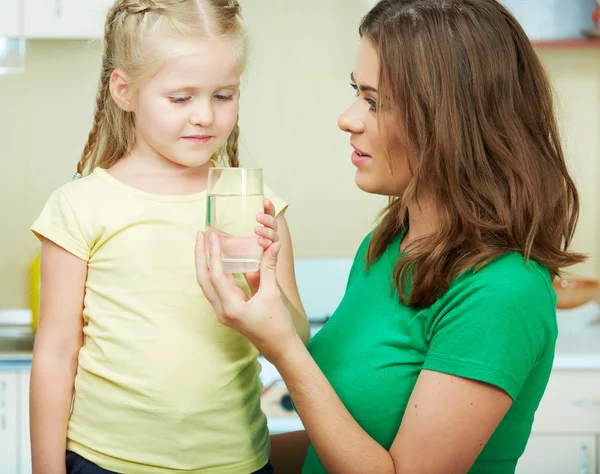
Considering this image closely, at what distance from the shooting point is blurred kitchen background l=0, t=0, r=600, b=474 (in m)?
3.25

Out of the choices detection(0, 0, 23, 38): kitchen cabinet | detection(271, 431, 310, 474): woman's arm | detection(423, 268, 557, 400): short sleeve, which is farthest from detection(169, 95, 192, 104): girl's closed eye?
detection(0, 0, 23, 38): kitchen cabinet

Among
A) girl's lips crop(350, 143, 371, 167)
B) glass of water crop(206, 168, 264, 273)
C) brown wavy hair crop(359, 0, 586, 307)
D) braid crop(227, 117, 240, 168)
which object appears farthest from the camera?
braid crop(227, 117, 240, 168)

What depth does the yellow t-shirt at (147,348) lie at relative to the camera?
1.35 metres

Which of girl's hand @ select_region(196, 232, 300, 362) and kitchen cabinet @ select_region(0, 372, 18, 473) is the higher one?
girl's hand @ select_region(196, 232, 300, 362)

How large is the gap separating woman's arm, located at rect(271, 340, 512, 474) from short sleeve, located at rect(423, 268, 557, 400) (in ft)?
0.07

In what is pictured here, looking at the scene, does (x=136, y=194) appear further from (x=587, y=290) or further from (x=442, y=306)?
(x=587, y=290)

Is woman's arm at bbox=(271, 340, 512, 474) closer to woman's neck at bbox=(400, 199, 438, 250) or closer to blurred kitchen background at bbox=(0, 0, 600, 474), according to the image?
woman's neck at bbox=(400, 199, 438, 250)

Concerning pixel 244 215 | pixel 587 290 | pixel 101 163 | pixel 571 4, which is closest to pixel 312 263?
pixel 587 290

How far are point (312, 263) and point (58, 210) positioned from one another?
1.92 metres

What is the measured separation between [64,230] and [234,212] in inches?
13.3

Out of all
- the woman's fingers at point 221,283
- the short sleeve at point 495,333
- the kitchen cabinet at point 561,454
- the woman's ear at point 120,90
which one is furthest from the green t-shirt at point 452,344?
the kitchen cabinet at point 561,454

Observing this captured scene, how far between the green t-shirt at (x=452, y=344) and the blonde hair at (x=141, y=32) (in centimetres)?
48

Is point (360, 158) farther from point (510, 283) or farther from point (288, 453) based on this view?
point (288, 453)

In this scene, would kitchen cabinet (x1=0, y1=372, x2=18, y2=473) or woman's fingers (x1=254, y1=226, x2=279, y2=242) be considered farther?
kitchen cabinet (x1=0, y1=372, x2=18, y2=473)
